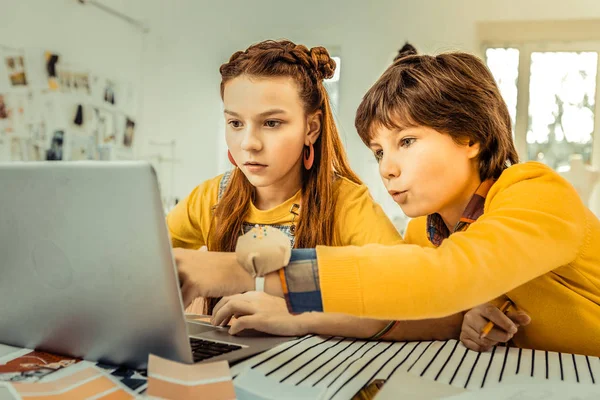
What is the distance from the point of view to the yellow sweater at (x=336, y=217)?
1122mm

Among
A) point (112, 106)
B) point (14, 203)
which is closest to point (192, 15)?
point (112, 106)

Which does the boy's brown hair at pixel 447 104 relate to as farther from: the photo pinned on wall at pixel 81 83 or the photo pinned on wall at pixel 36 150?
the photo pinned on wall at pixel 81 83

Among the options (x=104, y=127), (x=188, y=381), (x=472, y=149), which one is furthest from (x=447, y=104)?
(x=104, y=127)

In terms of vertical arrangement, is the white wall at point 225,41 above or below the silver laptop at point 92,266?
above

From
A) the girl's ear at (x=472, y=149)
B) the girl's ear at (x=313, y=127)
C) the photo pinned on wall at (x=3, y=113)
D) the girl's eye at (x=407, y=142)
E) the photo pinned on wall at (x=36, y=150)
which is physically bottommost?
the photo pinned on wall at (x=36, y=150)

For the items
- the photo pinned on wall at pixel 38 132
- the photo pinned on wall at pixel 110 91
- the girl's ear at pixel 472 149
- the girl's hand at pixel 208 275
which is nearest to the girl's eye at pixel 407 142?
the girl's ear at pixel 472 149

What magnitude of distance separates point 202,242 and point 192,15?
2.07 meters

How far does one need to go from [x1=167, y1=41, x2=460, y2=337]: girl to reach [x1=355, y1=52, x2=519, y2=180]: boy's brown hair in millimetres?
210

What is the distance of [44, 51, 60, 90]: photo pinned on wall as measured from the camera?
2424 millimetres

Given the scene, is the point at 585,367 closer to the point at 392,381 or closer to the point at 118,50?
the point at 392,381

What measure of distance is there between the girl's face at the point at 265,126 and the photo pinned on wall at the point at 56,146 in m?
1.65

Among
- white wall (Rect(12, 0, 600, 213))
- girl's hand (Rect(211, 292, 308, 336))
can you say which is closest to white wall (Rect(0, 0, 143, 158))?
white wall (Rect(12, 0, 600, 213))

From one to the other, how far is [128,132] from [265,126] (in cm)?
205

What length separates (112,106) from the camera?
111 inches
